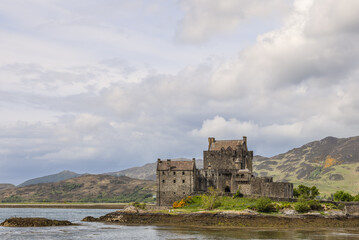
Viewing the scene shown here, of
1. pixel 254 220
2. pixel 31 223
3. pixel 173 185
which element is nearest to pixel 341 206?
pixel 254 220

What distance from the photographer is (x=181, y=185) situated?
11319 cm

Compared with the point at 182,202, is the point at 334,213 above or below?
below

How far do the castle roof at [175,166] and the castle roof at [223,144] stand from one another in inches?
401

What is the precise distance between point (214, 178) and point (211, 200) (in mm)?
13726

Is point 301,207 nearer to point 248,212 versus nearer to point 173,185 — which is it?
point 248,212

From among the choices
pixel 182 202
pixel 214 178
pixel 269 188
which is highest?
pixel 214 178

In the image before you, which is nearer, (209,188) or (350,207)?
(350,207)

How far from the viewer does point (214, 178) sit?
380ft

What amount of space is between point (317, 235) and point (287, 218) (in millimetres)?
15272

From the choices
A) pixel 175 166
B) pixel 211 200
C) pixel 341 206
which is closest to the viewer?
pixel 341 206

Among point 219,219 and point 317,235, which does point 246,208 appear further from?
point 317,235

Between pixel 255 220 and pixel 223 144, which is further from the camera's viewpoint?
pixel 223 144

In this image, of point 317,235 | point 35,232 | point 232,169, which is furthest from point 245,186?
point 35,232

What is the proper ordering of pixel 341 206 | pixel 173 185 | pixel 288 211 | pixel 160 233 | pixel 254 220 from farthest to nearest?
pixel 173 185 < pixel 341 206 < pixel 288 211 < pixel 254 220 < pixel 160 233
